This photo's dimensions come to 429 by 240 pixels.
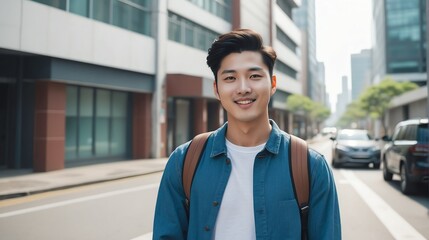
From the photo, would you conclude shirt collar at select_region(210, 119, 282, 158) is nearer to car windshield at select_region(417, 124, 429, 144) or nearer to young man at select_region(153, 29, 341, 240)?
young man at select_region(153, 29, 341, 240)

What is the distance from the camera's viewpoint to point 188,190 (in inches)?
78.7

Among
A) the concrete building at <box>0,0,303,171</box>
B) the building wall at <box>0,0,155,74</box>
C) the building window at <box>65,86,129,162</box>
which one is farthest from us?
the building window at <box>65,86,129,162</box>

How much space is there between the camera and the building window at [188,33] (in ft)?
73.9

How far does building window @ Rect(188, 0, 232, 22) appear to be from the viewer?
25.6 meters

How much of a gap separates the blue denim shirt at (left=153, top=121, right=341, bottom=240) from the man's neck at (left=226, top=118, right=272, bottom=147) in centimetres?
6

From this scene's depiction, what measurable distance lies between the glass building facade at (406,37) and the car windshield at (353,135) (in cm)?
6508

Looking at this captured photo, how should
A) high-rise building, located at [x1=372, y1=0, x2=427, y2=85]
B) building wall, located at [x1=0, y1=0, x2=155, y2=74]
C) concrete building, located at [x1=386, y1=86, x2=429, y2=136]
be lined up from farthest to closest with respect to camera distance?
high-rise building, located at [x1=372, y1=0, x2=427, y2=85], concrete building, located at [x1=386, y1=86, x2=429, y2=136], building wall, located at [x1=0, y1=0, x2=155, y2=74]

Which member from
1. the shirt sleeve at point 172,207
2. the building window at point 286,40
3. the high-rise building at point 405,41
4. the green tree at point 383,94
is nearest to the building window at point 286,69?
the building window at point 286,40

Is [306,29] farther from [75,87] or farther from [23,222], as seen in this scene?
[23,222]

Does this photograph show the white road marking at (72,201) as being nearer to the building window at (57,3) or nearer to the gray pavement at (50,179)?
the gray pavement at (50,179)

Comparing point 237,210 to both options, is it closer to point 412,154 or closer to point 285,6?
point 412,154

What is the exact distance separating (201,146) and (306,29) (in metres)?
110

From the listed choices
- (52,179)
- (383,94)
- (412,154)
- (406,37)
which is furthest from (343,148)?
(406,37)

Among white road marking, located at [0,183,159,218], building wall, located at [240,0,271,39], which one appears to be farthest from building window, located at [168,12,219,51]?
white road marking, located at [0,183,159,218]
